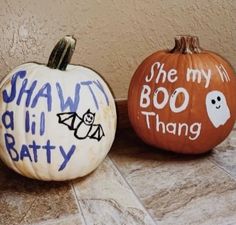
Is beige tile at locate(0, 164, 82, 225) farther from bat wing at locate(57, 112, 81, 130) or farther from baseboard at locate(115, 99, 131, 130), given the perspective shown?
baseboard at locate(115, 99, 131, 130)

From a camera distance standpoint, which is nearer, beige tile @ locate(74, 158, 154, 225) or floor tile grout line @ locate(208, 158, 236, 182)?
beige tile @ locate(74, 158, 154, 225)

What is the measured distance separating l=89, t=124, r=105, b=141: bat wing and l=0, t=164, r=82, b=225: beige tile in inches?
5.0

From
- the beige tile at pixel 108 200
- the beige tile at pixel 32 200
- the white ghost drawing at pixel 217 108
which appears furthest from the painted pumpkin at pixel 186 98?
the beige tile at pixel 32 200

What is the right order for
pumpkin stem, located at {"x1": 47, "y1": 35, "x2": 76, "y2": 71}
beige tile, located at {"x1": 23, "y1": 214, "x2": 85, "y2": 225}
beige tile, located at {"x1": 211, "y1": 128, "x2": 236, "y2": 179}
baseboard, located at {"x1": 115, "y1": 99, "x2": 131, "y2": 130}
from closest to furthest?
1. beige tile, located at {"x1": 23, "y1": 214, "x2": 85, "y2": 225}
2. pumpkin stem, located at {"x1": 47, "y1": 35, "x2": 76, "y2": 71}
3. beige tile, located at {"x1": 211, "y1": 128, "x2": 236, "y2": 179}
4. baseboard, located at {"x1": 115, "y1": 99, "x2": 131, "y2": 130}

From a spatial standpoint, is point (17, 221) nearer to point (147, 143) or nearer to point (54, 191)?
point (54, 191)

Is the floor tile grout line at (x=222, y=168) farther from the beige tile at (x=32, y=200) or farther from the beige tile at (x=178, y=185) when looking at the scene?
the beige tile at (x=32, y=200)

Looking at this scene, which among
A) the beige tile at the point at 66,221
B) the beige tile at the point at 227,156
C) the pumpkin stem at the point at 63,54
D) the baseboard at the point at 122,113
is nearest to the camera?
the beige tile at the point at 66,221

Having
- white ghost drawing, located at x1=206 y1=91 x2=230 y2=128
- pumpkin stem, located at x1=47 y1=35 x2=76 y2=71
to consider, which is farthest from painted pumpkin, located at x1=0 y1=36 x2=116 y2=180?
white ghost drawing, located at x1=206 y1=91 x2=230 y2=128

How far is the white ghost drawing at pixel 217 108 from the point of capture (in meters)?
0.78

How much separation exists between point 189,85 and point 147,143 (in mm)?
216

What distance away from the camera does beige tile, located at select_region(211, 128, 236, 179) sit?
2.60 feet

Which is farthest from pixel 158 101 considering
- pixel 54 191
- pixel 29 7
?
pixel 29 7

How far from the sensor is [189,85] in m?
0.78

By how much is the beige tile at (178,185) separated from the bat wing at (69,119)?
0.63 feet
